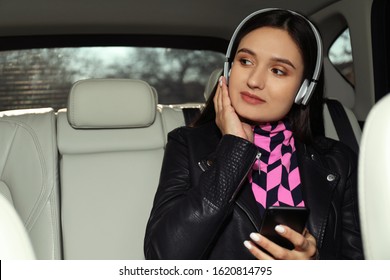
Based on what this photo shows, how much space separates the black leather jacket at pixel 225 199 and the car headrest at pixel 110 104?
12.4 inches

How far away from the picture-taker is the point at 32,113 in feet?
6.53

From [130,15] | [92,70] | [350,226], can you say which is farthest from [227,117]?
[92,70]

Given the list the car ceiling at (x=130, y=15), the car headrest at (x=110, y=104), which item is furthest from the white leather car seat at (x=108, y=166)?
the car ceiling at (x=130, y=15)

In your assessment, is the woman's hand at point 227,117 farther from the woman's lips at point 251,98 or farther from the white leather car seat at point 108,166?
the white leather car seat at point 108,166

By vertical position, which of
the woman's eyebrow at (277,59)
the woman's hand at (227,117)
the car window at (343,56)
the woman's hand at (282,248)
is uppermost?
the car window at (343,56)

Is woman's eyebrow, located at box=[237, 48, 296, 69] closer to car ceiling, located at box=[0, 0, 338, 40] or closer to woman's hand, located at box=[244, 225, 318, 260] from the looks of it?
woman's hand, located at box=[244, 225, 318, 260]

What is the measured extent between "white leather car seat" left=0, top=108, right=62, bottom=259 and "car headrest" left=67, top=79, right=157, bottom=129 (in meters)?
0.12

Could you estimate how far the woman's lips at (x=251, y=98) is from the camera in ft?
4.86

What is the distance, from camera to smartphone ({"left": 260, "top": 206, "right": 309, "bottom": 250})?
124 centimetres
